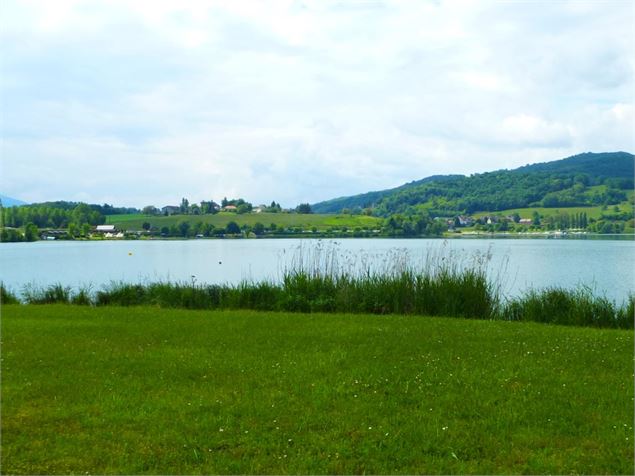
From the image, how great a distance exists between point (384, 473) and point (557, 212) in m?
69.8

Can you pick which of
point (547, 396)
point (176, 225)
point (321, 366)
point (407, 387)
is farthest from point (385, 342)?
point (176, 225)

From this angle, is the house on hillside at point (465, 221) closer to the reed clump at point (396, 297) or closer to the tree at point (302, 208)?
the tree at point (302, 208)

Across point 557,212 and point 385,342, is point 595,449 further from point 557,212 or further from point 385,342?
point 557,212

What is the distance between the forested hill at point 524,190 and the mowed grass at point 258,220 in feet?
23.7

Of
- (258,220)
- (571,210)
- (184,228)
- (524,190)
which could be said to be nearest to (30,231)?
(184,228)

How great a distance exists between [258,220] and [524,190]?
3492 cm

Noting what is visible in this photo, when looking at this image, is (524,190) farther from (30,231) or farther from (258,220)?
(30,231)

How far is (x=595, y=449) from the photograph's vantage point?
15.8 feet

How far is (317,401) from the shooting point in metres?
5.89

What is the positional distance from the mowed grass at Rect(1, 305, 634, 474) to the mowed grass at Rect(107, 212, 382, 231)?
2189 inches

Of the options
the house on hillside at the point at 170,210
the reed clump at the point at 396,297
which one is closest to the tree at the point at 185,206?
the house on hillside at the point at 170,210

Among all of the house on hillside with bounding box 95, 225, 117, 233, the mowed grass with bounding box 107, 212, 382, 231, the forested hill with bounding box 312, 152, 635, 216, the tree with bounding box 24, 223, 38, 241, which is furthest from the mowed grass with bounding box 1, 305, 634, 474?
the forested hill with bounding box 312, 152, 635, 216

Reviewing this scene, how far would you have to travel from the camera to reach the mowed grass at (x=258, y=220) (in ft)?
218

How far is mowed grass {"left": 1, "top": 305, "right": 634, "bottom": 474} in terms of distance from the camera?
466 cm
